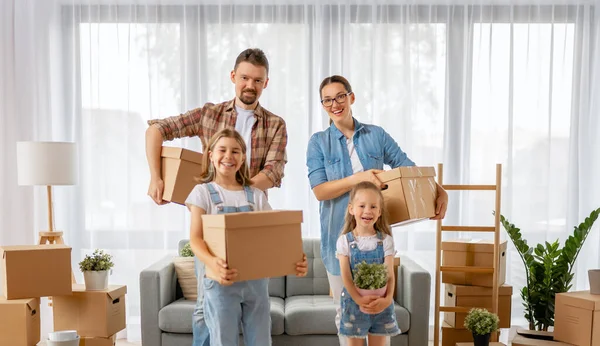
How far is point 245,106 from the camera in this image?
8.48ft

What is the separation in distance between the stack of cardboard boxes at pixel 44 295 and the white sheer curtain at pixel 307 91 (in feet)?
3.18

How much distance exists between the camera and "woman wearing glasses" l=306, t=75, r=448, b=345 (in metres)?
2.56

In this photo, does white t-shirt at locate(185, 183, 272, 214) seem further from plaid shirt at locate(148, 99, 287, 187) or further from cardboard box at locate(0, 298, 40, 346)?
cardboard box at locate(0, 298, 40, 346)

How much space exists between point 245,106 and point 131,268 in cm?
227

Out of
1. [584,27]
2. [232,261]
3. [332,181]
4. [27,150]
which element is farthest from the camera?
[584,27]

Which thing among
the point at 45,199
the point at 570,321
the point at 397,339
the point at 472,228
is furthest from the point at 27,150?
the point at 570,321

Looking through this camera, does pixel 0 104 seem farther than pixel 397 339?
Yes

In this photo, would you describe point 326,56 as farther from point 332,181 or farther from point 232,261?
point 232,261

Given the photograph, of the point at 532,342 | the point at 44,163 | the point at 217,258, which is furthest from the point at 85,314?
the point at 532,342

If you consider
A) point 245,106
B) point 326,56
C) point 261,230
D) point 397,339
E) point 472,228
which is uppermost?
point 326,56

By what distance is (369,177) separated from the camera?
2.49 meters

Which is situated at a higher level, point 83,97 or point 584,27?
point 584,27

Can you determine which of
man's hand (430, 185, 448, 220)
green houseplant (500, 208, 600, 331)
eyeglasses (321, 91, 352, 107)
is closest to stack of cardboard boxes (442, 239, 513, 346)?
green houseplant (500, 208, 600, 331)

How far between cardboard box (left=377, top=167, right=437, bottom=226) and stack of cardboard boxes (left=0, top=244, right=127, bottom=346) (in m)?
1.77
